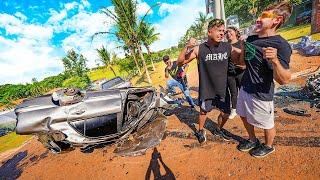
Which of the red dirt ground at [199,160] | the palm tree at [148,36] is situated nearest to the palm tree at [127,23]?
the palm tree at [148,36]

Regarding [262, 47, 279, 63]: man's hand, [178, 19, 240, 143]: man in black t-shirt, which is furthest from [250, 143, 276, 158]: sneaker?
[262, 47, 279, 63]: man's hand

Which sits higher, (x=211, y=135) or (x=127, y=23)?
(x=127, y=23)

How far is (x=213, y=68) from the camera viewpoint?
3.85 m

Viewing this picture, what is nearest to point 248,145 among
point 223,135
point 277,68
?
point 223,135

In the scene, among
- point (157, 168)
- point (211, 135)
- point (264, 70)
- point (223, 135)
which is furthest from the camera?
point (211, 135)

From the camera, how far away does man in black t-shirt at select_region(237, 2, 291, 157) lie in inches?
107

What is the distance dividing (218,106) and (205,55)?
3.34ft

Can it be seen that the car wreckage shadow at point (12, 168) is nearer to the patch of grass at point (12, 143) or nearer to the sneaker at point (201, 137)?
the patch of grass at point (12, 143)

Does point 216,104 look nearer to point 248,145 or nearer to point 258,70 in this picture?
point 248,145

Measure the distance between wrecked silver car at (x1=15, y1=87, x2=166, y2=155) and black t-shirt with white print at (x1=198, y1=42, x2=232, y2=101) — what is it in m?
1.45

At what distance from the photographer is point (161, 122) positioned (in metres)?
4.97

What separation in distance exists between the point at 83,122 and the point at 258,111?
307 cm

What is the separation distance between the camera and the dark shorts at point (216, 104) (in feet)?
13.3

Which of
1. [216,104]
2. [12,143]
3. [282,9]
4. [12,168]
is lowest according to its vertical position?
[12,143]
